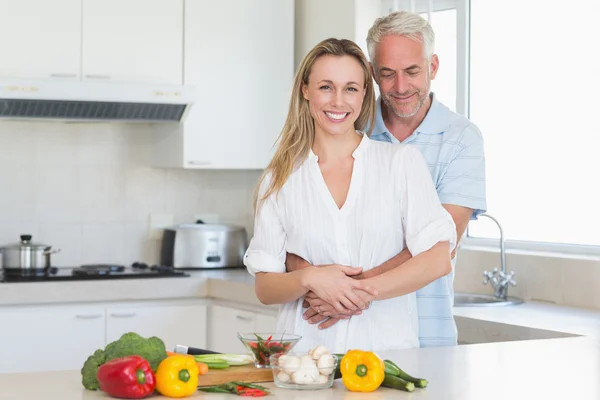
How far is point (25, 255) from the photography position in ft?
14.1

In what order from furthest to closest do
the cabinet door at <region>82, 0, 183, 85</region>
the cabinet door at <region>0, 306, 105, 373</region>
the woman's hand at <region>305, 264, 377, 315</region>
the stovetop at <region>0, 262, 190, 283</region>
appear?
the cabinet door at <region>82, 0, 183, 85</region> → the stovetop at <region>0, 262, 190, 283</region> → the cabinet door at <region>0, 306, 105, 373</region> → the woman's hand at <region>305, 264, 377, 315</region>

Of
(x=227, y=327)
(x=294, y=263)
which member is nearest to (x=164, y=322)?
(x=227, y=327)

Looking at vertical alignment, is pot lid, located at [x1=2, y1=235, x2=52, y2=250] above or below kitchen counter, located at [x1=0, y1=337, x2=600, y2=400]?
above

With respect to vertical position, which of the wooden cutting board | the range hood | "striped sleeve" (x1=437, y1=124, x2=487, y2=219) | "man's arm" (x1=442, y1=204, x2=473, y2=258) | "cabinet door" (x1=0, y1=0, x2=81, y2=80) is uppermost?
"cabinet door" (x1=0, y1=0, x2=81, y2=80)

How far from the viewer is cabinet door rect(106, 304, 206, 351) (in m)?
4.27

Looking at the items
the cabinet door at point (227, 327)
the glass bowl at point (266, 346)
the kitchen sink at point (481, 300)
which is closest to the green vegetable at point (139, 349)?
the glass bowl at point (266, 346)

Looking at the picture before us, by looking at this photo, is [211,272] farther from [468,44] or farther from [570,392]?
[570,392]

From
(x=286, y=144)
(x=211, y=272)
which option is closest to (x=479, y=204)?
(x=286, y=144)

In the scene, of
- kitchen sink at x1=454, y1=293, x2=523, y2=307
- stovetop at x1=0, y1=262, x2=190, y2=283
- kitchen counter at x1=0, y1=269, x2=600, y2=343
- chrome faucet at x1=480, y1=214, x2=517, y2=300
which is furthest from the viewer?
stovetop at x1=0, y1=262, x2=190, y2=283

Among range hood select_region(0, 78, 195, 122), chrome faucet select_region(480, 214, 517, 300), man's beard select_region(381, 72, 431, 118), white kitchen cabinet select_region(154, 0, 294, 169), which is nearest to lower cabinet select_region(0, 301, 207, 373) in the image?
white kitchen cabinet select_region(154, 0, 294, 169)

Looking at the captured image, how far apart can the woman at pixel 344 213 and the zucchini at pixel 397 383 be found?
0.46 metres

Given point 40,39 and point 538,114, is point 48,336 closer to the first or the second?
point 40,39

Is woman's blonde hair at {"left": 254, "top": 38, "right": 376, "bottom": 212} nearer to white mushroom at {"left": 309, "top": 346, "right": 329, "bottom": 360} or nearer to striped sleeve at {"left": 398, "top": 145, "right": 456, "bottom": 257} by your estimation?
striped sleeve at {"left": 398, "top": 145, "right": 456, "bottom": 257}

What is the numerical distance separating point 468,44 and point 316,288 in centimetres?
231
